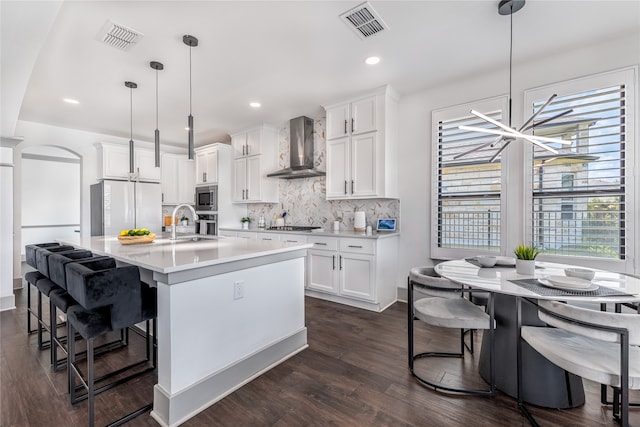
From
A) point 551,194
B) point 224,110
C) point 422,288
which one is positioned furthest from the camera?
point 224,110

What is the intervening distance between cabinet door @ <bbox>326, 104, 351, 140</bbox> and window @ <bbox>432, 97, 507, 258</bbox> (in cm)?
109

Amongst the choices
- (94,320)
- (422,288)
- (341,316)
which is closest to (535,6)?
(422,288)

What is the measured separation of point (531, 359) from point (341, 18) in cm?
269

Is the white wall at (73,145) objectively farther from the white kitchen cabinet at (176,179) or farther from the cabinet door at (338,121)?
the cabinet door at (338,121)

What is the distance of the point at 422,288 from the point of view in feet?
7.04

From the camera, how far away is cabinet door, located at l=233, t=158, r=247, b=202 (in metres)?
5.37

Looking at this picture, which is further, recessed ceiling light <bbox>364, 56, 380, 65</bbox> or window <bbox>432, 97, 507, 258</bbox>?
window <bbox>432, 97, 507, 258</bbox>

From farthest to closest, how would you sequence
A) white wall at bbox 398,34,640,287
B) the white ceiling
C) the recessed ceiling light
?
the recessed ceiling light → white wall at bbox 398,34,640,287 → the white ceiling

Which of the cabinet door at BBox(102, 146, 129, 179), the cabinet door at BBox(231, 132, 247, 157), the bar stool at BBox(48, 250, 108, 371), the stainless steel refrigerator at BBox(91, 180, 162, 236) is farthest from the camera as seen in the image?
the cabinet door at BBox(231, 132, 247, 157)

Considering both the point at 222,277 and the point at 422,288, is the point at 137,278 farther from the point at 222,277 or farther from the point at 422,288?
the point at 422,288

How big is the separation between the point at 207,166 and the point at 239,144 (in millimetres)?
788

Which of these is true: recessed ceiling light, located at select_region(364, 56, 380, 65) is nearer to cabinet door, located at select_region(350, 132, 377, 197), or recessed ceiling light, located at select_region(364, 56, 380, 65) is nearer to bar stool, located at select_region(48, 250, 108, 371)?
cabinet door, located at select_region(350, 132, 377, 197)

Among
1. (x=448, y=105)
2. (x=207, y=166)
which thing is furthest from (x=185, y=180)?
(x=448, y=105)

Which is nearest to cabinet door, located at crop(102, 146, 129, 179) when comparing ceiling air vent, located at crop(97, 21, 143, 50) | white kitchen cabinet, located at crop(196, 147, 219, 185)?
white kitchen cabinet, located at crop(196, 147, 219, 185)
